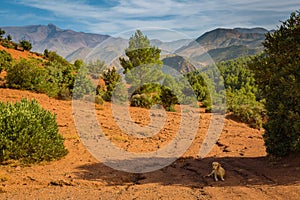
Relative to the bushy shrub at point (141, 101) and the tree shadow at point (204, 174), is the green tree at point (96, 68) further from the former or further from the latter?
the tree shadow at point (204, 174)

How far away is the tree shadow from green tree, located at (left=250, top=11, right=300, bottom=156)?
0.66m

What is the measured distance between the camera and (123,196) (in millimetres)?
6531

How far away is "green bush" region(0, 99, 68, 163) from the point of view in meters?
8.99

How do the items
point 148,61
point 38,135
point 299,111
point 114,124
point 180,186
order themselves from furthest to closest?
1. point 148,61
2. point 114,124
3. point 38,135
4. point 299,111
5. point 180,186

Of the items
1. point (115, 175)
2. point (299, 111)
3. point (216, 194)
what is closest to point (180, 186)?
point (216, 194)

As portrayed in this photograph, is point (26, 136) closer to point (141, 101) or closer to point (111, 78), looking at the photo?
point (141, 101)

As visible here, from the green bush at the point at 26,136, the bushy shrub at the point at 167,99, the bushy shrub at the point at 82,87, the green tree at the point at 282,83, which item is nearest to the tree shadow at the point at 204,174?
the green tree at the point at 282,83

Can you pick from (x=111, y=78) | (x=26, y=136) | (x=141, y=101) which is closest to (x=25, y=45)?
(x=111, y=78)

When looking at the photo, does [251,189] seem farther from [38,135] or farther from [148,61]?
[148,61]

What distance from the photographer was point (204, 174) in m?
8.50

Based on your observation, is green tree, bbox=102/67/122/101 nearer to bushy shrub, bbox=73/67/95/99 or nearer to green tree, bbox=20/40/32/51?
bushy shrub, bbox=73/67/95/99

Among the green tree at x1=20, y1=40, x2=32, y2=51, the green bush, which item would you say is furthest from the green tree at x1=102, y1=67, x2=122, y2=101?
the green tree at x1=20, y1=40, x2=32, y2=51

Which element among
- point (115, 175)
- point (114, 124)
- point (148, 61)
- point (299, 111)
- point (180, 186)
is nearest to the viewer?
point (180, 186)

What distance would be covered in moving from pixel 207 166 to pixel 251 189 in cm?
291
